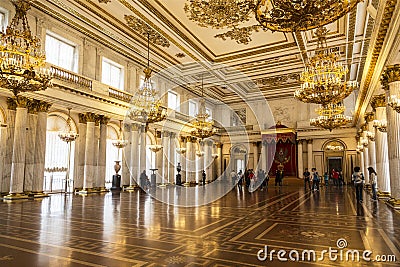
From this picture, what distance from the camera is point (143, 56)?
1222 cm

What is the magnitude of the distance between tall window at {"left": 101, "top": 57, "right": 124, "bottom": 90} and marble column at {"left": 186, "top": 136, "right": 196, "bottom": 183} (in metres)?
6.60

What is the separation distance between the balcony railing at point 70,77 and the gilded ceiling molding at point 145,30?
8.82ft

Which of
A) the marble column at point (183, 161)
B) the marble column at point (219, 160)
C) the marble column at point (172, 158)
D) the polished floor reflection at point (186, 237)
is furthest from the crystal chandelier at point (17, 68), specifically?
the marble column at point (219, 160)

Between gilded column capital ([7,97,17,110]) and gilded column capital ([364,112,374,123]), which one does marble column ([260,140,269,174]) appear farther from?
gilded column capital ([7,97,17,110])

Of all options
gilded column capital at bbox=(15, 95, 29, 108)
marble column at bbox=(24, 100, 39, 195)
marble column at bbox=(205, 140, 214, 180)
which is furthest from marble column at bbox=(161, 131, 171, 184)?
gilded column capital at bbox=(15, 95, 29, 108)

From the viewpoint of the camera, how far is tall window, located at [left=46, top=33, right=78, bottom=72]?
9547mm

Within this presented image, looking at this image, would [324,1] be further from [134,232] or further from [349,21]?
[349,21]

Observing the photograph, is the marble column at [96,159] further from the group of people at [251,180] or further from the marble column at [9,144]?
the group of people at [251,180]

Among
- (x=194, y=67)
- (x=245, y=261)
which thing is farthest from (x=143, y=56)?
(x=245, y=261)

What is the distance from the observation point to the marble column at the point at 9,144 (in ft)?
28.9

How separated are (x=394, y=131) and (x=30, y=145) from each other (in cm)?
1045

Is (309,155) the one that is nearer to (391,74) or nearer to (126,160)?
(126,160)

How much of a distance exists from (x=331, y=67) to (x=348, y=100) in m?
12.4

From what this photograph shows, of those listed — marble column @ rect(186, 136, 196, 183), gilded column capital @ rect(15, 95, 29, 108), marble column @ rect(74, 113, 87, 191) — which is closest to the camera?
gilded column capital @ rect(15, 95, 29, 108)
